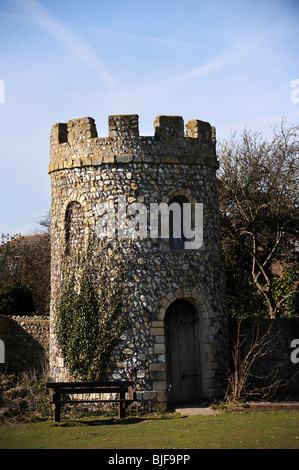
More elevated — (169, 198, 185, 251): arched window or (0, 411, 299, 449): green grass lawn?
(169, 198, 185, 251): arched window

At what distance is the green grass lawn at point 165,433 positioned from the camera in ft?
35.2

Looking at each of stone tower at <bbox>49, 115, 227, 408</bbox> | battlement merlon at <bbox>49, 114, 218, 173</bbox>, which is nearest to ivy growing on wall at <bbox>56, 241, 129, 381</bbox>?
stone tower at <bbox>49, 115, 227, 408</bbox>

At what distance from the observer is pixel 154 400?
1446cm

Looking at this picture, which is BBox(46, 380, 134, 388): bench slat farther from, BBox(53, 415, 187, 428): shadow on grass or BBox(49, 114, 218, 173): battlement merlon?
BBox(49, 114, 218, 173): battlement merlon

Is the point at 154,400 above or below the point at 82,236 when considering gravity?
below

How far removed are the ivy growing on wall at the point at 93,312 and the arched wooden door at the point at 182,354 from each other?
157cm

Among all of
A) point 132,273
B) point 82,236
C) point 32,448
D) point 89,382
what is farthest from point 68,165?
point 32,448

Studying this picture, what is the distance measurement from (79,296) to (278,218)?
27.9ft

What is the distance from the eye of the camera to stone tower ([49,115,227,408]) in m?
14.7

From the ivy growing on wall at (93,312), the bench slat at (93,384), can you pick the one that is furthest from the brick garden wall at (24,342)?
the bench slat at (93,384)

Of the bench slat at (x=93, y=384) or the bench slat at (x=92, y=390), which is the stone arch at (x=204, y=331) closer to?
the bench slat at (x=93, y=384)

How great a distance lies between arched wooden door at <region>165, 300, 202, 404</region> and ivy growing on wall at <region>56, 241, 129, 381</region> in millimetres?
1566

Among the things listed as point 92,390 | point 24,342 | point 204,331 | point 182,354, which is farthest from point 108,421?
point 24,342
